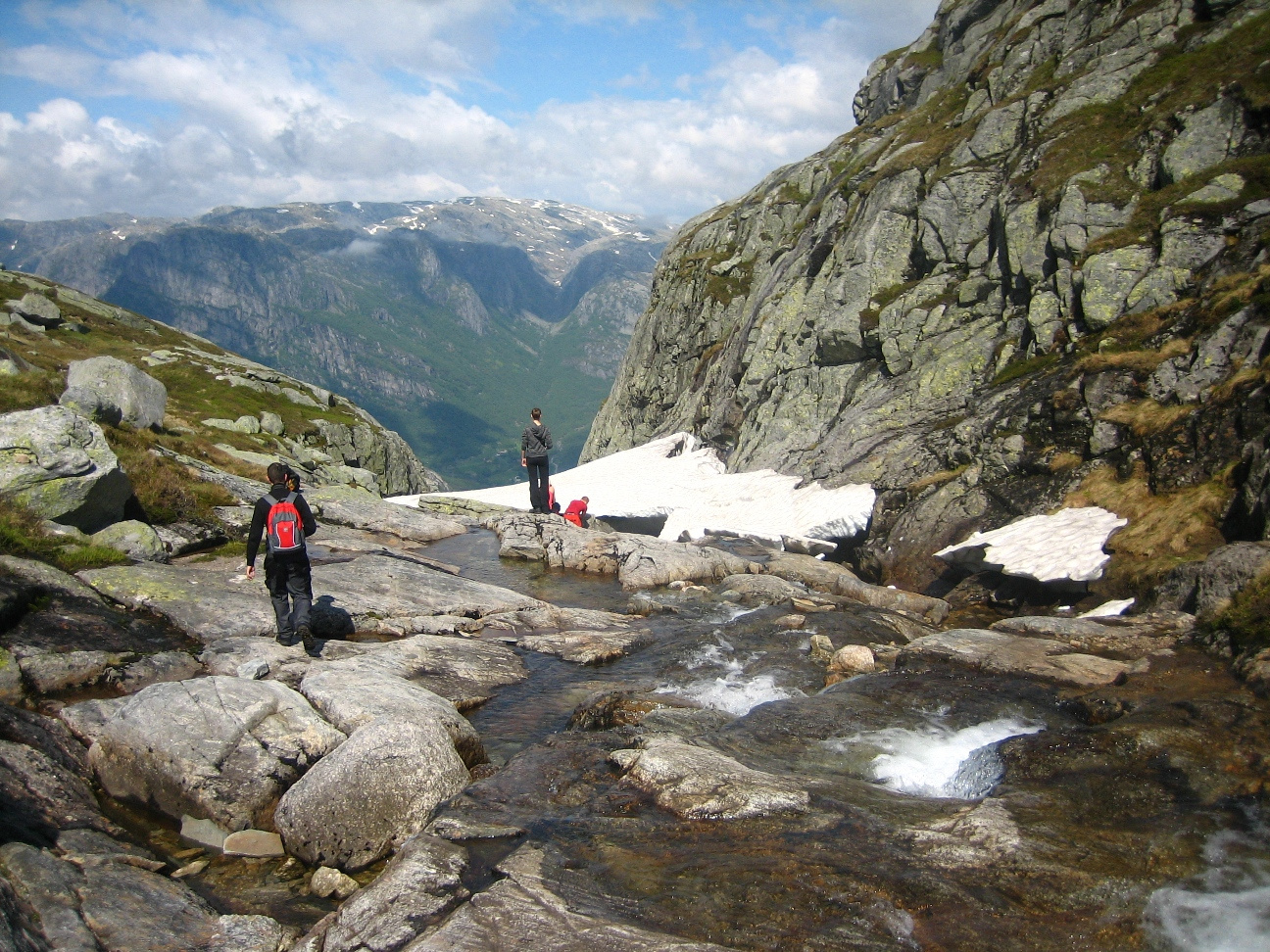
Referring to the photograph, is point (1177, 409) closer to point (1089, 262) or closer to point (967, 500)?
point (967, 500)

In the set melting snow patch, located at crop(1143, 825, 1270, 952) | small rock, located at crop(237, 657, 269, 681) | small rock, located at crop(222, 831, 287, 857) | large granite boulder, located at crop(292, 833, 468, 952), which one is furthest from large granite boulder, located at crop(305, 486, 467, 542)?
melting snow patch, located at crop(1143, 825, 1270, 952)

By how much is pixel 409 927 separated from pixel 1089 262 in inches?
1309

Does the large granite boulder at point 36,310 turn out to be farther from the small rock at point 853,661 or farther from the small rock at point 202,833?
the small rock at point 853,661

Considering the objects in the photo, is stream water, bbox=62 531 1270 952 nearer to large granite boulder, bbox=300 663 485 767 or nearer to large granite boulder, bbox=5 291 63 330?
large granite boulder, bbox=300 663 485 767

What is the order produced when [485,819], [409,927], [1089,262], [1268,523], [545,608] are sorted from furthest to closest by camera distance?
1. [1089,262]
2. [545,608]
3. [1268,523]
4. [485,819]
5. [409,927]

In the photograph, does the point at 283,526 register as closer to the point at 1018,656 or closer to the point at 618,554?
the point at 618,554

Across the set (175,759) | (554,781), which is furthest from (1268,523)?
(175,759)

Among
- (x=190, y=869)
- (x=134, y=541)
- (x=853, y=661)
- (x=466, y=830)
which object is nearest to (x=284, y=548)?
(x=190, y=869)

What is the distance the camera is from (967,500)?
26672 millimetres

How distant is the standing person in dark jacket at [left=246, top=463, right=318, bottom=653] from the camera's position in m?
14.3

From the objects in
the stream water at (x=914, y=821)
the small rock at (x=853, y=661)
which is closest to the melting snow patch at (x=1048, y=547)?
the stream water at (x=914, y=821)

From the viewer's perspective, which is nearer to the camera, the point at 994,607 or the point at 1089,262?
the point at 994,607

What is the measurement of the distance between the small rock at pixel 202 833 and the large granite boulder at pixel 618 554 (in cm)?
1694

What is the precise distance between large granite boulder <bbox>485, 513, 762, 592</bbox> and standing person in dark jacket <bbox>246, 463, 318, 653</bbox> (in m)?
13.0
